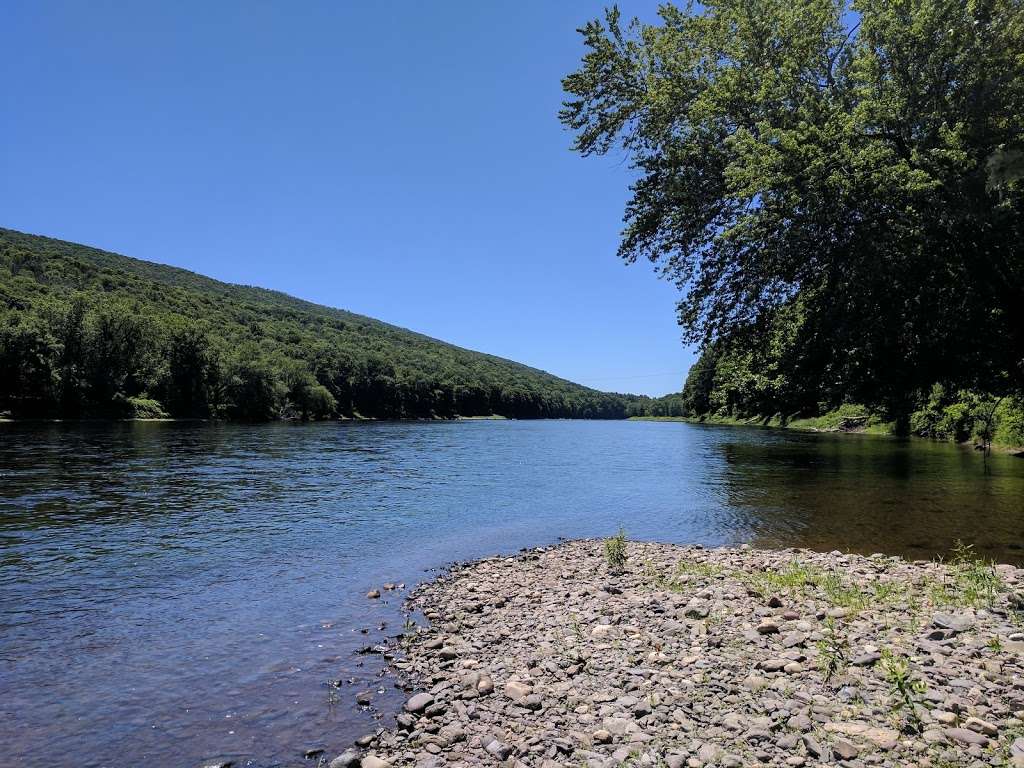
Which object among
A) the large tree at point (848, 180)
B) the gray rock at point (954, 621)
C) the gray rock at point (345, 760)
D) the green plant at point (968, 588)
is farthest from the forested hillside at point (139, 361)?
the gray rock at point (954, 621)

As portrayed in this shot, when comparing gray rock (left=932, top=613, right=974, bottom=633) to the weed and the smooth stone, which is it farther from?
the smooth stone

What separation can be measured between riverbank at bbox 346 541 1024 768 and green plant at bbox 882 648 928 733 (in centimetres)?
2

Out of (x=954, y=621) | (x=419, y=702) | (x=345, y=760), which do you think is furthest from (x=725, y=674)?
(x=345, y=760)

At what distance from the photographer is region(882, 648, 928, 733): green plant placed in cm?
565

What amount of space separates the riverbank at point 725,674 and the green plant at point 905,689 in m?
0.02

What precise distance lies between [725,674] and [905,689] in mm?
1887

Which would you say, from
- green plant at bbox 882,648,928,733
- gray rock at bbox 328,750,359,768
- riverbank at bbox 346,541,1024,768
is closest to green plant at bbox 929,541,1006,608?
riverbank at bbox 346,541,1024,768

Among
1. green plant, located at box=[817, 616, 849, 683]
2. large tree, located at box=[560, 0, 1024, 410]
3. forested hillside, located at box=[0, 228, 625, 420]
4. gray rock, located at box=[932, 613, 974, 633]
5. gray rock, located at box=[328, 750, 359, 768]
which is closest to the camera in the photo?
gray rock, located at box=[328, 750, 359, 768]

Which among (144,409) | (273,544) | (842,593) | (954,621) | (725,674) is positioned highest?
(144,409)

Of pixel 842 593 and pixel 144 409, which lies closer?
pixel 842 593

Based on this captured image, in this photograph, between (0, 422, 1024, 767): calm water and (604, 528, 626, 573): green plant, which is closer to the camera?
(0, 422, 1024, 767): calm water

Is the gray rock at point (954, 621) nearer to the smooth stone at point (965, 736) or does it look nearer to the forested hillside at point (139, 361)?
the smooth stone at point (965, 736)

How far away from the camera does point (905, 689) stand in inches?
239

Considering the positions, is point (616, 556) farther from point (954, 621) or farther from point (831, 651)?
point (954, 621)
